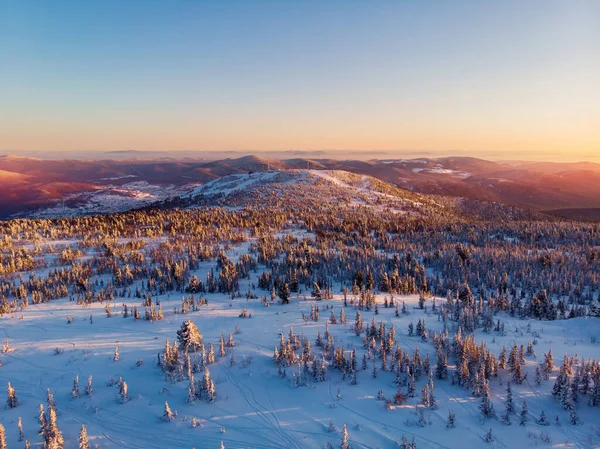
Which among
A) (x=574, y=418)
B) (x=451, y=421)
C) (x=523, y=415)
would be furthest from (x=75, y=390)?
(x=574, y=418)

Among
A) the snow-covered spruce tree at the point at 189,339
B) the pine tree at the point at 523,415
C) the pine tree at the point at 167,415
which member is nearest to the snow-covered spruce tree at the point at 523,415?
the pine tree at the point at 523,415

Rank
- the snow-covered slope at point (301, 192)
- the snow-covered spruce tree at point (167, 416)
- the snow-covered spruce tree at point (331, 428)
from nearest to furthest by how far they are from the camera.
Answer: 1. the snow-covered spruce tree at point (331, 428)
2. the snow-covered spruce tree at point (167, 416)
3. the snow-covered slope at point (301, 192)

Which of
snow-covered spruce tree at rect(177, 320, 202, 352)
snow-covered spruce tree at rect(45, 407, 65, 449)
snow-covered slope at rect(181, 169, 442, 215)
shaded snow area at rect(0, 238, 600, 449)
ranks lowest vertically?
shaded snow area at rect(0, 238, 600, 449)

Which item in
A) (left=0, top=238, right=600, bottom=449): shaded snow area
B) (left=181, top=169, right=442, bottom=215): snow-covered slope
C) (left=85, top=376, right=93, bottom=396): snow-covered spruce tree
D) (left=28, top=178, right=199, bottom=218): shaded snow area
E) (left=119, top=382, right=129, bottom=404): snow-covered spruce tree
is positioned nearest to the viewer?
(left=0, top=238, right=600, bottom=449): shaded snow area

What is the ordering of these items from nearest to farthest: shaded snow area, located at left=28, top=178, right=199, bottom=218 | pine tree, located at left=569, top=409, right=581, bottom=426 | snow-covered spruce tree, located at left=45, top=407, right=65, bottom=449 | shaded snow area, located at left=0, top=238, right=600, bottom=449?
1. snow-covered spruce tree, located at left=45, top=407, right=65, bottom=449
2. shaded snow area, located at left=0, top=238, right=600, bottom=449
3. pine tree, located at left=569, top=409, right=581, bottom=426
4. shaded snow area, located at left=28, top=178, right=199, bottom=218

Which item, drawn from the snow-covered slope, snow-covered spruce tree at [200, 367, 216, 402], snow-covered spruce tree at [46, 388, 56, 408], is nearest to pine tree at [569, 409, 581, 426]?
snow-covered spruce tree at [200, 367, 216, 402]

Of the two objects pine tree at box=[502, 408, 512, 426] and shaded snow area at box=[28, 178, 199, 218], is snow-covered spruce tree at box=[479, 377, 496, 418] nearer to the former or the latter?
pine tree at box=[502, 408, 512, 426]

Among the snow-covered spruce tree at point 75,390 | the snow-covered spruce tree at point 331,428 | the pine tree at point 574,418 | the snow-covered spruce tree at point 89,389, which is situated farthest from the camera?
the snow-covered spruce tree at point 89,389

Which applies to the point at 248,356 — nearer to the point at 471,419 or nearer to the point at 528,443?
the point at 471,419

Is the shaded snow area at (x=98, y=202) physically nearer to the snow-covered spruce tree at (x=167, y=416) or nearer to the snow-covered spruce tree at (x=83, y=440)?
the snow-covered spruce tree at (x=167, y=416)
